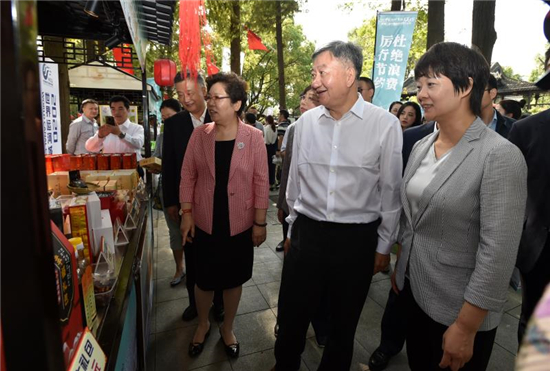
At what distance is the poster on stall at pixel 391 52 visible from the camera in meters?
6.44

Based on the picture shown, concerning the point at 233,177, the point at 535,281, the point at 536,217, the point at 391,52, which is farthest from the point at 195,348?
the point at 391,52

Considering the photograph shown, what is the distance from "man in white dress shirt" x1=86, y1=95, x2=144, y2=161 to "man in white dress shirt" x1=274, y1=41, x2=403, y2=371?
258 cm

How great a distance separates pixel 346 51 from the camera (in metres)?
1.68

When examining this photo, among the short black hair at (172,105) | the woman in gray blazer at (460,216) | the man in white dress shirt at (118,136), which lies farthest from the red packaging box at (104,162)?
the woman in gray blazer at (460,216)

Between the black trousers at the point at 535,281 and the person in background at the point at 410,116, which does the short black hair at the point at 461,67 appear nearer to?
the black trousers at the point at 535,281

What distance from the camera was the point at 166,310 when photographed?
304cm

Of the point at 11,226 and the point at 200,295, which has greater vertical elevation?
the point at 11,226

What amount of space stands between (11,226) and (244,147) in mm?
1880

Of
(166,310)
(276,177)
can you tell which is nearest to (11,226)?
(166,310)

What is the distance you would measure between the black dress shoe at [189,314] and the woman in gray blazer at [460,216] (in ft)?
6.65

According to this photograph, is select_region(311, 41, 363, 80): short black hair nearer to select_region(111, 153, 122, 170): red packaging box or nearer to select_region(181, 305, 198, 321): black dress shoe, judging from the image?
select_region(111, 153, 122, 170): red packaging box

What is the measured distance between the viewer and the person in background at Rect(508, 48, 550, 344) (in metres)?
1.64

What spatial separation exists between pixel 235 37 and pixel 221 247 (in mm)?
9849

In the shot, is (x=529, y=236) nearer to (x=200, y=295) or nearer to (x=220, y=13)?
(x=200, y=295)
